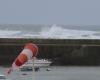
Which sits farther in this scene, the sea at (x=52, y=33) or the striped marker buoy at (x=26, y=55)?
the sea at (x=52, y=33)

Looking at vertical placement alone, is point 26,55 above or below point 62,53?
above

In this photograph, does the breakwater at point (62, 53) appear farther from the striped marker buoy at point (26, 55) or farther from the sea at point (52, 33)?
the striped marker buoy at point (26, 55)

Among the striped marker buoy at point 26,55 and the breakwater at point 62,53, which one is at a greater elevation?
the striped marker buoy at point 26,55

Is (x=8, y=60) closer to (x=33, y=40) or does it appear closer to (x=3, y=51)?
(x=3, y=51)

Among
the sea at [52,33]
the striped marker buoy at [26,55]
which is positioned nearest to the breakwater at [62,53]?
the sea at [52,33]

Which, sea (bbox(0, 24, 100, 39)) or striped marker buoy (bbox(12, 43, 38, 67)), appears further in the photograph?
sea (bbox(0, 24, 100, 39))

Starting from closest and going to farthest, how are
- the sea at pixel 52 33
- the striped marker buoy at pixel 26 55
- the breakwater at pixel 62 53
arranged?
the striped marker buoy at pixel 26 55 → the breakwater at pixel 62 53 → the sea at pixel 52 33

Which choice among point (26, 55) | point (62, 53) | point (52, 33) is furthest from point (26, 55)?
point (52, 33)

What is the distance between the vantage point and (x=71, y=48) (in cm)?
1938

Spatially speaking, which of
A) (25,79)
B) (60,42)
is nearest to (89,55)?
(60,42)

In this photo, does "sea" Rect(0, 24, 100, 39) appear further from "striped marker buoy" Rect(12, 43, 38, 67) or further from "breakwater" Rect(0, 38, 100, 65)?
"striped marker buoy" Rect(12, 43, 38, 67)

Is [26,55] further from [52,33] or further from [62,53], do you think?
[52,33]

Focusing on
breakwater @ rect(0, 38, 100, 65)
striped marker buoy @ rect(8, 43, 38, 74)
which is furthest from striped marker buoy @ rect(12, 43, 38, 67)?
breakwater @ rect(0, 38, 100, 65)

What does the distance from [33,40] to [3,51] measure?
1.58 metres
